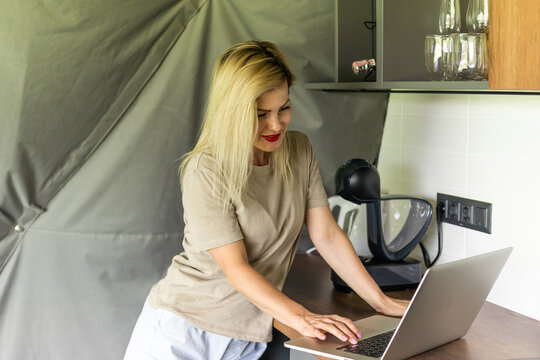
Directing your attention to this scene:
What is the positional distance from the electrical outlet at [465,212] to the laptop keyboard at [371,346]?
57 cm

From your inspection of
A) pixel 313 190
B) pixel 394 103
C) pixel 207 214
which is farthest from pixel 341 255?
pixel 394 103

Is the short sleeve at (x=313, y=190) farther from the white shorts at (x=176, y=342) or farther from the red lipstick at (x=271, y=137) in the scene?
the white shorts at (x=176, y=342)

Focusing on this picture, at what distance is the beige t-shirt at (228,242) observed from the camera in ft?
4.97

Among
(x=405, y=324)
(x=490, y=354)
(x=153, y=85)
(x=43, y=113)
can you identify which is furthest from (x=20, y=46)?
(x=490, y=354)

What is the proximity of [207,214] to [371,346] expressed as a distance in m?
0.48

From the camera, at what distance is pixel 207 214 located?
1507 mm

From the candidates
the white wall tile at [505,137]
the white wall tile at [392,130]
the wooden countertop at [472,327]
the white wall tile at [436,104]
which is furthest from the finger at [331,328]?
the white wall tile at [392,130]

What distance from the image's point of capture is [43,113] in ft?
6.23

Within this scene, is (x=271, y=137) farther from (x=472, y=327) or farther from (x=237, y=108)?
(x=472, y=327)

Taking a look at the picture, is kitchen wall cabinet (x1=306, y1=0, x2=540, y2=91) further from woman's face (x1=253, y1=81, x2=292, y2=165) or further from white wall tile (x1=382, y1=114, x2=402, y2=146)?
woman's face (x1=253, y1=81, x2=292, y2=165)

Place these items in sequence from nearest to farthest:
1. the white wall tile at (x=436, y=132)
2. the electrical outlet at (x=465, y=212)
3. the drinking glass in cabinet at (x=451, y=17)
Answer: the drinking glass in cabinet at (x=451, y=17), the electrical outlet at (x=465, y=212), the white wall tile at (x=436, y=132)

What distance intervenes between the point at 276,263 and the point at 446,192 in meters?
0.65

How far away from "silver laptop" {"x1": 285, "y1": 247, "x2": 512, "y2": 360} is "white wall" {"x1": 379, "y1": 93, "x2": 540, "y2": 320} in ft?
1.07

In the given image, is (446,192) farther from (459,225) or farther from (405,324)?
(405,324)
